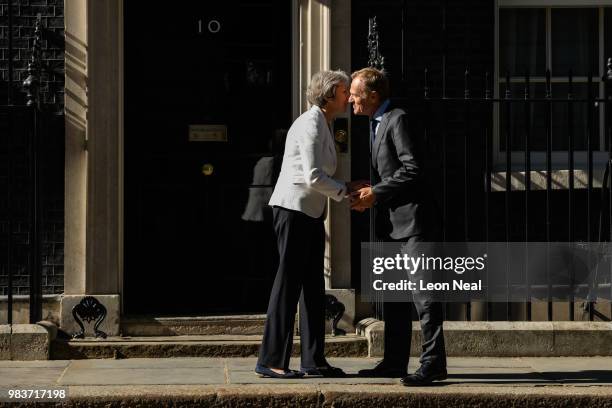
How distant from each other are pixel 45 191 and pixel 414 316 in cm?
278

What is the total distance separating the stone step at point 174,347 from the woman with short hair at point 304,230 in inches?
41.2

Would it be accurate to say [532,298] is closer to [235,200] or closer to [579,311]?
[579,311]

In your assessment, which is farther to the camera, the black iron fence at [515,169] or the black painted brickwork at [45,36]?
the black iron fence at [515,169]

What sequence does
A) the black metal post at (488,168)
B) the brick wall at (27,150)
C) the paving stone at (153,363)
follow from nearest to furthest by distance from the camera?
the paving stone at (153,363) → the black metal post at (488,168) → the brick wall at (27,150)

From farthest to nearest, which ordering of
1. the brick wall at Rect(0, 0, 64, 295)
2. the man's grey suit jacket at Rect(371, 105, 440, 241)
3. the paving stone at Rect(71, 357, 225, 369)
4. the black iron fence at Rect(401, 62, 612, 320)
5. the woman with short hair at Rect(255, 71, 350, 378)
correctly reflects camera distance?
1. the black iron fence at Rect(401, 62, 612, 320)
2. the brick wall at Rect(0, 0, 64, 295)
3. the paving stone at Rect(71, 357, 225, 369)
4. the woman with short hair at Rect(255, 71, 350, 378)
5. the man's grey suit jacket at Rect(371, 105, 440, 241)

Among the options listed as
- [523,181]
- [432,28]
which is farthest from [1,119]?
[523,181]

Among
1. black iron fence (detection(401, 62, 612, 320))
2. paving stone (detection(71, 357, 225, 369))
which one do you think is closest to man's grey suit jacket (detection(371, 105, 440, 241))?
black iron fence (detection(401, 62, 612, 320))

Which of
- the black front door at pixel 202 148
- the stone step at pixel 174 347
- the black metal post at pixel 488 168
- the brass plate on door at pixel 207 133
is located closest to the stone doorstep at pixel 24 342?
the stone step at pixel 174 347

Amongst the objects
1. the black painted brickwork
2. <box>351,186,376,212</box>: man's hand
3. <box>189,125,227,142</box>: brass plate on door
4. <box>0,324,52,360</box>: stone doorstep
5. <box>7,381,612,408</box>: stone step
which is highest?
the black painted brickwork

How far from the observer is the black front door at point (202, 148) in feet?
29.5

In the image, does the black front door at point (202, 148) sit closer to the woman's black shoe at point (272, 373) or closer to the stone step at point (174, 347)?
the stone step at point (174, 347)

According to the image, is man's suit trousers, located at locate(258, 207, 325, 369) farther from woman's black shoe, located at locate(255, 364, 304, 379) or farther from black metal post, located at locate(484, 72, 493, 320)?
black metal post, located at locate(484, 72, 493, 320)

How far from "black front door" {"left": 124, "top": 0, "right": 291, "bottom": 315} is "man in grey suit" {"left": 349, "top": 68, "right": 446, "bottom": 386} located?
1.93 m

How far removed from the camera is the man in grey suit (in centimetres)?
700
